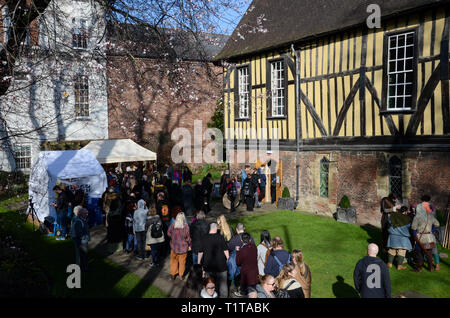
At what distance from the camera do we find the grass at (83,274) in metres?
8.22

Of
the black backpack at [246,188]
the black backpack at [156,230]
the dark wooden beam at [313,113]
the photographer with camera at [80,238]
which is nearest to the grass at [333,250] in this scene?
the black backpack at [246,188]

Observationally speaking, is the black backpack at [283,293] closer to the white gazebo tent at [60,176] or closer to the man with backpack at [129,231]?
the man with backpack at [129,231]

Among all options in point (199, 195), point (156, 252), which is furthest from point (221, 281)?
point (199, 195)

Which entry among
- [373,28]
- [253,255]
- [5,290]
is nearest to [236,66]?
[373,28]

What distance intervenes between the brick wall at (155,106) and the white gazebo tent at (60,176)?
32.6 feet

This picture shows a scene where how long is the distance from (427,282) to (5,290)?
28.8ft

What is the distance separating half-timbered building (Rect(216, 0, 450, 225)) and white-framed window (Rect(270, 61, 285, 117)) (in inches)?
1.8

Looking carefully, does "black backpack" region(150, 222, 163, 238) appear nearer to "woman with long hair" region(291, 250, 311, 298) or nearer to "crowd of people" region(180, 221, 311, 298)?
"crowd of people" region(180, 221, 311, 298)

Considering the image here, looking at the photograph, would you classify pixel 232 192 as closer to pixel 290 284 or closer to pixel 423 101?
pixel 423 101

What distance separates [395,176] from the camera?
499 inches

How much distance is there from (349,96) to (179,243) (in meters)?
8.68

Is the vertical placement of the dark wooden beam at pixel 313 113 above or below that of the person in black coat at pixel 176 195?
above

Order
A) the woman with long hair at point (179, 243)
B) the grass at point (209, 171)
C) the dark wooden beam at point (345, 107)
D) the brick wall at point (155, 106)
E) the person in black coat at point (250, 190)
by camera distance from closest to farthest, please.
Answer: the woman with long hair at point (179, 243) → the dark wooden beam at point (345, 107) → the person in black coat at point (250, 190) → the brick wall at point (155, 106) → the grass at point (209, 171)
